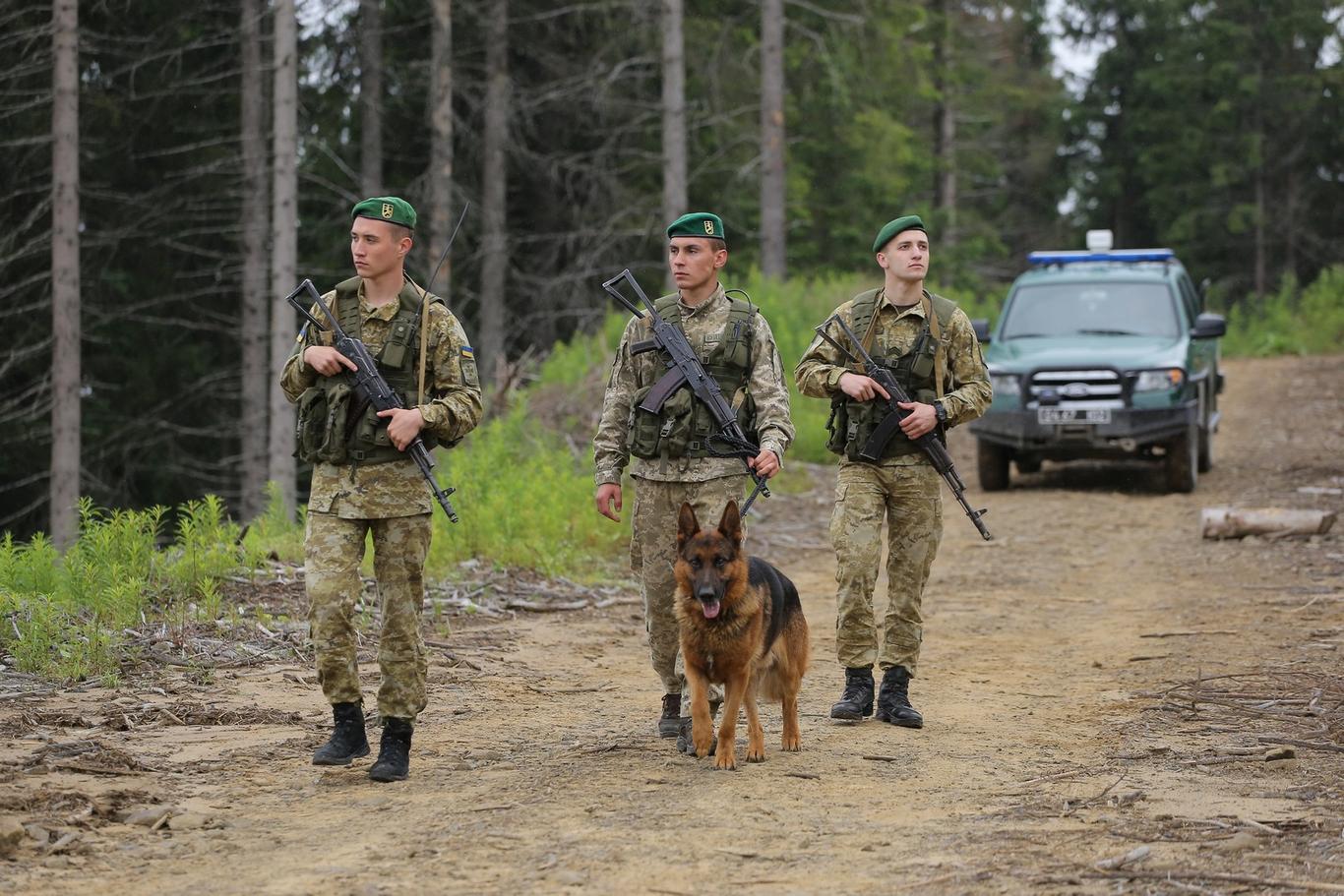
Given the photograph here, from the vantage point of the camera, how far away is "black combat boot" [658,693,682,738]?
269 inches

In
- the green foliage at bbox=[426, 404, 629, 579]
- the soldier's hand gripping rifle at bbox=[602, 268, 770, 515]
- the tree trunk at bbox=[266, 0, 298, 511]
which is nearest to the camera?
the soldier's hand gripping rifle at bbox=[602, 268, 770, 515]

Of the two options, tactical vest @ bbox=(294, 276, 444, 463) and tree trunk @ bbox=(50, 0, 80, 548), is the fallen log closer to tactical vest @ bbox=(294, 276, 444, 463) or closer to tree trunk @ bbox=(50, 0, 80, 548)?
tactical vest @ bbox=(294, 276, 444, 463)

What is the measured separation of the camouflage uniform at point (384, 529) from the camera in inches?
238

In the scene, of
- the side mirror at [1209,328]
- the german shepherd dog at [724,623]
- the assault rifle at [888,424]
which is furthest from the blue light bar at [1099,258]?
the german shepherd dog at [724,623]

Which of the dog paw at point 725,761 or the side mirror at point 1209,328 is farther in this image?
the side mirror at point 1209,328

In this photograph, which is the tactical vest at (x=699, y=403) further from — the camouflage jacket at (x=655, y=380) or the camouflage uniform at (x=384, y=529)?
the camouflage uniform at (x=384, y=529)

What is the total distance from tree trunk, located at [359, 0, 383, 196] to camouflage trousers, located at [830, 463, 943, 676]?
20.6 meters

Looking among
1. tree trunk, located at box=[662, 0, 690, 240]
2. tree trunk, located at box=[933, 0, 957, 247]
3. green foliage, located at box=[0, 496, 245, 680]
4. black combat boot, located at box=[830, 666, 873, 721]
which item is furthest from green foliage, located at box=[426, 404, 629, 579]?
tree trunk, located at box=[933, 0, 957, 247]

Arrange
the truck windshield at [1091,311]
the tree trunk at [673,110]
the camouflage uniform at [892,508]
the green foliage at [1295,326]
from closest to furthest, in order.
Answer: the camouflage uniform at [892,508], the truck windshield at [1091,311], the tree trunk at [673,110], the green foliage at [1295,326]

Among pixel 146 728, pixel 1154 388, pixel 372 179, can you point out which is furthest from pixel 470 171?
pixel 146 728

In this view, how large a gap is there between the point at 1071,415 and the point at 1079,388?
291 millimetres

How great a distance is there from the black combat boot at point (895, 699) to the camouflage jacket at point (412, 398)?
2444 mm

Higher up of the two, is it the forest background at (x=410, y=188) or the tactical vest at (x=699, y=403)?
the forest background at (x=410, y=188)

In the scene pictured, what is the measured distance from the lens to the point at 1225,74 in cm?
4569
